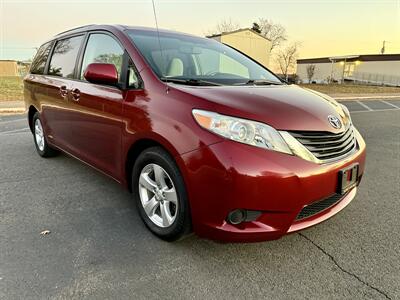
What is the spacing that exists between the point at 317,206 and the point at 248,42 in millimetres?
25991

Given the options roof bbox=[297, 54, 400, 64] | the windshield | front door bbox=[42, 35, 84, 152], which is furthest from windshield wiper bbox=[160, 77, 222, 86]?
roof bbox=[297, 54, 400, 64]

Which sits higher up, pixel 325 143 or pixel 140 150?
pixel 325 143

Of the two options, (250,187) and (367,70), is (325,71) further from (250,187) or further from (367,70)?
(250,187)

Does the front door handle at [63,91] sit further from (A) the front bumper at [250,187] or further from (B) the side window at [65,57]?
(A) the front bumper at [250,187]

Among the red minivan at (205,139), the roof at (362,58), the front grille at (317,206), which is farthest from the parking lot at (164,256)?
the roof at (362,58)

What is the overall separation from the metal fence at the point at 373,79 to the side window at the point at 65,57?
4704 centimetres

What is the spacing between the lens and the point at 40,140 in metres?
4.84

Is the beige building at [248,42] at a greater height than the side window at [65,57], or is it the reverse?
the beige building at [248,42]

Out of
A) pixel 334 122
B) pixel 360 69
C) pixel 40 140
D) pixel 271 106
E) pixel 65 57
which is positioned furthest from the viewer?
pixel 360 69

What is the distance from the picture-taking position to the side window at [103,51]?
293 centimetres

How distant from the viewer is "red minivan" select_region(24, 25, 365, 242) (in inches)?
80.0

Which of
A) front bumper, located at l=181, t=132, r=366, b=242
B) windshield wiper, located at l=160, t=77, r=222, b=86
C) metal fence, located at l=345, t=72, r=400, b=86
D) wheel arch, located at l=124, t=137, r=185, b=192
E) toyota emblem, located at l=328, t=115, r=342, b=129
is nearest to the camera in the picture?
front bumper, located at l=181, t=132, r=366, b=242

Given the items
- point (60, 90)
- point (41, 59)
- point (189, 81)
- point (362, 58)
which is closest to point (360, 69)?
point (362, 58)

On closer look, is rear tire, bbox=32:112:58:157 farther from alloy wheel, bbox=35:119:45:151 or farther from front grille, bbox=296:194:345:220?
front grille, bbox=296:194:345:220
